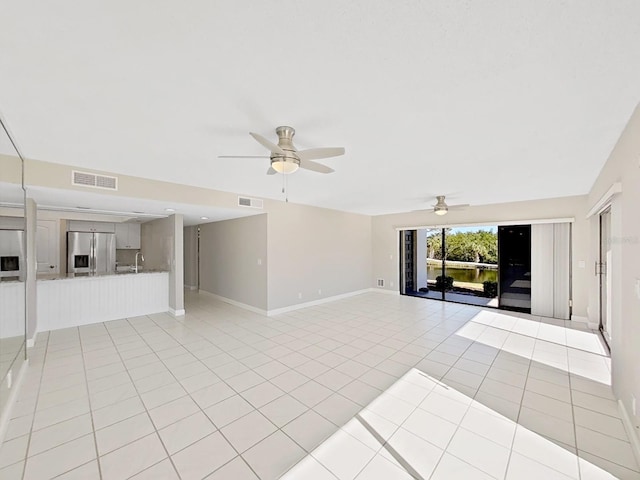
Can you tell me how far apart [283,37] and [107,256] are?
327 inches

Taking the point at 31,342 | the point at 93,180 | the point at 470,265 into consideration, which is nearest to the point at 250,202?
the point at 93,180

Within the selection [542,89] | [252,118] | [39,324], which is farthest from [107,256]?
[542,89]

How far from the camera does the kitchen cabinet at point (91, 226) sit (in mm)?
6660

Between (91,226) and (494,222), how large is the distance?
10324 millimetres

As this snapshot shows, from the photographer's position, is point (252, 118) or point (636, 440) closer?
point (636, 440)

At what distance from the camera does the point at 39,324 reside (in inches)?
168

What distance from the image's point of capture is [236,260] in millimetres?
6277

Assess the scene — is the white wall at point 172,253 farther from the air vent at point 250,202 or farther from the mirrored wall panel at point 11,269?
the mirrored wall panel at point 11,269

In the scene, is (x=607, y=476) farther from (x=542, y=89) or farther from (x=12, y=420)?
(x=12, y=420)

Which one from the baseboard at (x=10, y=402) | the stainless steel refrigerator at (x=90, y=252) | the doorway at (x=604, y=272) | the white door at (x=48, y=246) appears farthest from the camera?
the stainless steel refrigerator at (x=90, y=252)

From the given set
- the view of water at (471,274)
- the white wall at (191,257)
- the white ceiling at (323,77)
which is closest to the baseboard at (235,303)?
the white wall at (191,257)

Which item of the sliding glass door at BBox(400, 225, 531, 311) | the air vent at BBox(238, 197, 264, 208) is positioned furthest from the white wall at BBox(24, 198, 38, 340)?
the sliding glass door at BBox(400, 225, 531, 311)

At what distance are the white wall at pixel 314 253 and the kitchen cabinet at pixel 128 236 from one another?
5.21 metres

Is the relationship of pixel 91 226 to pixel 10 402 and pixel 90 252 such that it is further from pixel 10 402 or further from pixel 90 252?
pixel 10 402
